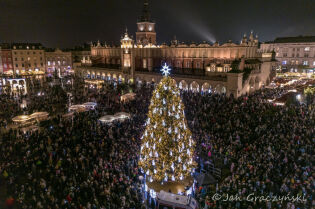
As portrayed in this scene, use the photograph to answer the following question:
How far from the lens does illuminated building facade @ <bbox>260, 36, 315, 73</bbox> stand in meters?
52.6

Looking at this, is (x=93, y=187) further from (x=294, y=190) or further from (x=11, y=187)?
(x=294, y=190)

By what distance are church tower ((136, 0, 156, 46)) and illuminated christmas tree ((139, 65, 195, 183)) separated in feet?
162

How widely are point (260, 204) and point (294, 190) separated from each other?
203cm

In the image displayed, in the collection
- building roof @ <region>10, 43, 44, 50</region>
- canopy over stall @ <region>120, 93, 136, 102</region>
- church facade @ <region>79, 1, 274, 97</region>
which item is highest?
building roof @ <region>10, 43, 44, 50</region>

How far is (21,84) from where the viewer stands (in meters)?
45.0

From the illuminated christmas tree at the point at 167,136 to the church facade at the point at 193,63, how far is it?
70.3 feet

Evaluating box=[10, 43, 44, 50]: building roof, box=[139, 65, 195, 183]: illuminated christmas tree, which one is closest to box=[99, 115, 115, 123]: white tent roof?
box=[139, 65, 195, 183]: illuminated christmas tree

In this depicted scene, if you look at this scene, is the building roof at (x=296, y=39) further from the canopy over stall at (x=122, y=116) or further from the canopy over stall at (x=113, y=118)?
the canopy over stall at (x=113, y=118)

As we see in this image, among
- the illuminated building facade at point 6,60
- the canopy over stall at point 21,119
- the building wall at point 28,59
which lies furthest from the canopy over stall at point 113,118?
the illuminated building facade at point 6,60

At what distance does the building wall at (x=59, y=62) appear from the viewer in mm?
66062

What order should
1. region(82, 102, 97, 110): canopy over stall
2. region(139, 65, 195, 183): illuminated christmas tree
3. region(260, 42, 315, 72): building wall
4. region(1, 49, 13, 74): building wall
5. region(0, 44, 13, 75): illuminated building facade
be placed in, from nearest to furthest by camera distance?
1. region(139, 65, 195, 183): illuminated christmas tree
2. region(82, 102, 97, 110): canopy over stall
3. region(260, 42, 315, 72): building wall
4. region(0, 44, 13, 75): illuminated building facade
5. region(1, 49, 13, 74): building wall

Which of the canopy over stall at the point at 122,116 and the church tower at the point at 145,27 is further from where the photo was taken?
the church tower at the point at 145,27

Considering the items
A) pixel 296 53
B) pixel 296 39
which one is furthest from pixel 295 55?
pixel 296 39

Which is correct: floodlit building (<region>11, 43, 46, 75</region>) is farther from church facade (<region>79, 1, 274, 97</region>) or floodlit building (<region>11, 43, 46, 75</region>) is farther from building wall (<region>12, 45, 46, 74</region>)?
church facade (<region>79, 1, 274, 97</region>)
